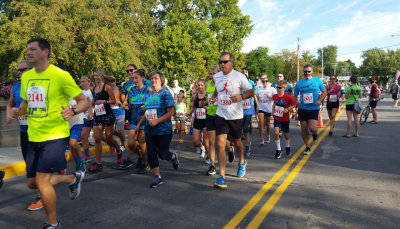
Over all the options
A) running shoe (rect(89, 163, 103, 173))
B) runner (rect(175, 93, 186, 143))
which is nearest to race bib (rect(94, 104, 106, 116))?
running shoe (rect(89, 163, 103, 173))

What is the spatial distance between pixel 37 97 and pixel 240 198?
289cm

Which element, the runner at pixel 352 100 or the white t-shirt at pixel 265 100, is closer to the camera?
the white t-shirt at pixel 265 100

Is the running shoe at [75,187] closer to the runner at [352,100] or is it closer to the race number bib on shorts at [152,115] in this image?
the race number bib on shorts at [152,115]

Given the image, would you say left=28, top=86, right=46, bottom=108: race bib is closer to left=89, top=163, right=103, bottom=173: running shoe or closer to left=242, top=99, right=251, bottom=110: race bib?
left=89, top=163, right=103, bottom=173: running shoe

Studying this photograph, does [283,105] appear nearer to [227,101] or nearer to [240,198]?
[227,101]

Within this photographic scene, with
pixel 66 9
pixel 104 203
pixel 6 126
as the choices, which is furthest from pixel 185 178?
pixel 66 9

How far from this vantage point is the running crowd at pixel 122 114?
3.38 m

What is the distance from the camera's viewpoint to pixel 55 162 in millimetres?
3412

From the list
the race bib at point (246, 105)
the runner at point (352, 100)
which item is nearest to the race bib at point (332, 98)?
the runner at point (352, 100)

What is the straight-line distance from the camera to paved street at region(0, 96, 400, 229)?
151 inches

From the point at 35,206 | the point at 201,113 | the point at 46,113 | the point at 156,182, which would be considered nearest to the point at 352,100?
the point at 201,113

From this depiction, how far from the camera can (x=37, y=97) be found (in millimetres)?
3348

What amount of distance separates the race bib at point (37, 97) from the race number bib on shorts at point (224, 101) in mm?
2703

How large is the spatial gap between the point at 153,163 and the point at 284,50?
72.5m
